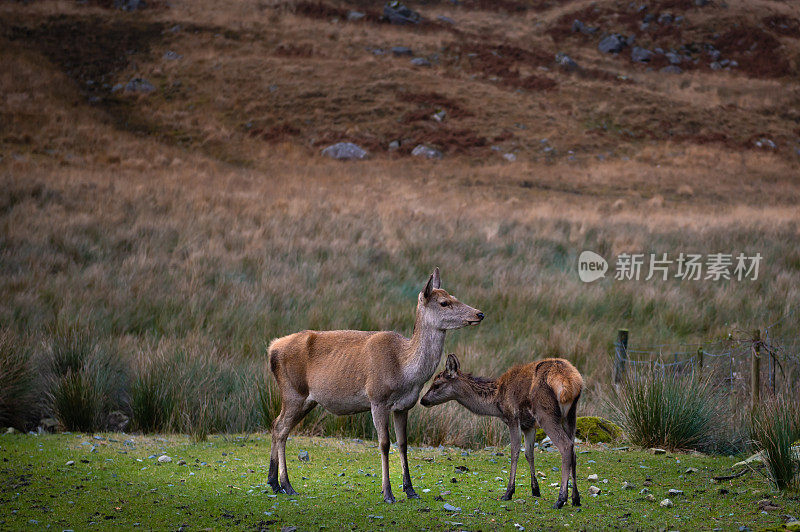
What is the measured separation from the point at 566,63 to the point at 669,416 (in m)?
49.3

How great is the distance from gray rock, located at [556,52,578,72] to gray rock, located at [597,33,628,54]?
6.53m

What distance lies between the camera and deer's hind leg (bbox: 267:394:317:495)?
6.08 meters

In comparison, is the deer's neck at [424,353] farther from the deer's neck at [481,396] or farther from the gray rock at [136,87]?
the gray rock at [136,87]

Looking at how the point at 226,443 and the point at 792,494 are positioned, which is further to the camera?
the point at 226,443

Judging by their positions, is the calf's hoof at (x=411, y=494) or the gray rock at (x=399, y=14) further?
the gray rock at (x=399, y=14)

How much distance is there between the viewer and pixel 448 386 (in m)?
6.64

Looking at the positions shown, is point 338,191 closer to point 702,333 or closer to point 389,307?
point 389,307

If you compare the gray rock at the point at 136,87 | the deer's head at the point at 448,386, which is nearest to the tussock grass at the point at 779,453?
the deer's head at the point at 448,386

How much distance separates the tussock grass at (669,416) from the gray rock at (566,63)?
159ft

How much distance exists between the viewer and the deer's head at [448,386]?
260 inches

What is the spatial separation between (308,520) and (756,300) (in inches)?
615

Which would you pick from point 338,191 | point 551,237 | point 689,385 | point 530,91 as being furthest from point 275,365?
point 530,91

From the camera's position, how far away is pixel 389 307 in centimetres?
1603

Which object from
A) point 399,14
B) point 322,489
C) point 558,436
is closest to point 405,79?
point 399,14
